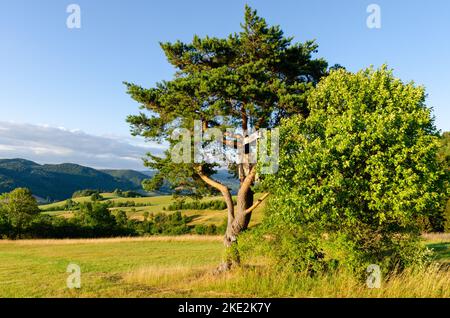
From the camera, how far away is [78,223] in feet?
275

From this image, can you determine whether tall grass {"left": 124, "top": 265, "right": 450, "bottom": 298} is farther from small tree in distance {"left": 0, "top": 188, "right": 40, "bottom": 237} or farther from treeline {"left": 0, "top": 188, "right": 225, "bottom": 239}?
treeline {"left": 0, "top": 188, "right": 225, "bottom": 239}

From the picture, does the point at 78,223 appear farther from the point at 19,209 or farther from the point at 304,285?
the point at 304,285

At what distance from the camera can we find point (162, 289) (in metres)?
14.9

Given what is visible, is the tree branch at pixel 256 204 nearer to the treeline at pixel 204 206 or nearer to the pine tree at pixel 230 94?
the pine tree at pixel 230 94

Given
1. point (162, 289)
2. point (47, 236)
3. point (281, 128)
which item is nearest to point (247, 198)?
point (281, 128)

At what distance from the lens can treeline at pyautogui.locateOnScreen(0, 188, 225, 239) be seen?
71562 millimetres

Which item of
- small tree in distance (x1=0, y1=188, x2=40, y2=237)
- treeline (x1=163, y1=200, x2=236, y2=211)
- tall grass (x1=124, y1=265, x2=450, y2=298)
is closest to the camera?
tall grass (x1=124, y1=265, x2=450, y2=298)

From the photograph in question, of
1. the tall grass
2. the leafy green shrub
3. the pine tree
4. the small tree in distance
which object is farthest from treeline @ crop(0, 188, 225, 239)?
the leafy green shrub

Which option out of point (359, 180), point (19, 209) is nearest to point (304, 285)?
point (359, 180)

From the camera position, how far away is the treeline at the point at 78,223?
7156cm

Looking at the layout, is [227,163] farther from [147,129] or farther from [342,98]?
[342,98]

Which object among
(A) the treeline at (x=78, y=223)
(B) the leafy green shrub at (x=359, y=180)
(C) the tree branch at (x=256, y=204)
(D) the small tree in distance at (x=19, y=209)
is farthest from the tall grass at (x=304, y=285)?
(A) the treeline at (x=78, y=223)

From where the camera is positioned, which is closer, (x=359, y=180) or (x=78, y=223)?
(x=359, y=180)
